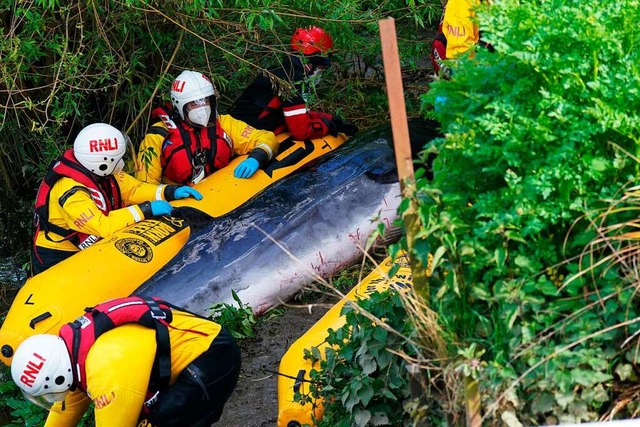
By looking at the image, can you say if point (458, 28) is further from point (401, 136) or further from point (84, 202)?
point (401, 136)

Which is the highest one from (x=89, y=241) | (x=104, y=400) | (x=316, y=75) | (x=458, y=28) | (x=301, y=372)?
(x=458, y=28)

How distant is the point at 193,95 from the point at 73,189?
1162 mm

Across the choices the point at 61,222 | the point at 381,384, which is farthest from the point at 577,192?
the point at 61,222

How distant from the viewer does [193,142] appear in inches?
293

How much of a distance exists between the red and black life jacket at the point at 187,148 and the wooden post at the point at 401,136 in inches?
160

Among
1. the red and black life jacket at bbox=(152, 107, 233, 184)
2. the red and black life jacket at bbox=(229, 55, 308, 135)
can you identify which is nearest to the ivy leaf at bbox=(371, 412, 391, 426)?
the red and black life jacket at bbox=(152, 107, 233, 184)

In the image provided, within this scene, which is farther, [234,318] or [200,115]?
[200,115]

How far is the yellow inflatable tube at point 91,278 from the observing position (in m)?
6.11

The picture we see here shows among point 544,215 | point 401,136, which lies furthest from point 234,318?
point 544,215

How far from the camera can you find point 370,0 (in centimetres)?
792

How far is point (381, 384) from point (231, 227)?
8.45ft

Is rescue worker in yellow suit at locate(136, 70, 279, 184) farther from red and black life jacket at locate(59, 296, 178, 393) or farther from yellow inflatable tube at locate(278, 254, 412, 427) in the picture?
red and black life jacket at locate(59, 296, 178, 393)

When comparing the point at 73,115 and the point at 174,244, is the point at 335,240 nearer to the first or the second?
the point at 174,244

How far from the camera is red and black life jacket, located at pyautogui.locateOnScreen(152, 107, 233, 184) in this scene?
7402 mm
